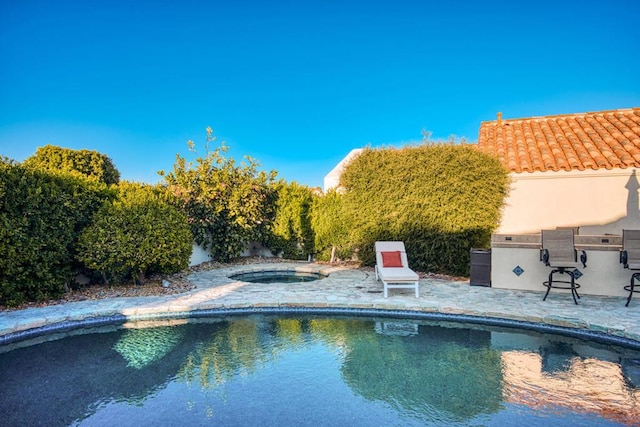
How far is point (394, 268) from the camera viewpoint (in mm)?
9914

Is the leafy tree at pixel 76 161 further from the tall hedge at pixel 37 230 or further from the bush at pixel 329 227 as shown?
the bush at pixel 329 227

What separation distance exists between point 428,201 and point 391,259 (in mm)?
2929

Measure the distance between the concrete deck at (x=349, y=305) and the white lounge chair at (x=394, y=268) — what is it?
30 cm

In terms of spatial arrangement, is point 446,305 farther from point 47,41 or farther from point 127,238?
point 47,41

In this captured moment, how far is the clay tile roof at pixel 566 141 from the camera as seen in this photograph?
11828 mm

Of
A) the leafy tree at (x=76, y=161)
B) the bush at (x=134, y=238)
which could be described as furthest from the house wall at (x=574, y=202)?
the leafy tree at (x=76, y=161)

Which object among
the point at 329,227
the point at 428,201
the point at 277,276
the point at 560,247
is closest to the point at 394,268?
the point at 428,201

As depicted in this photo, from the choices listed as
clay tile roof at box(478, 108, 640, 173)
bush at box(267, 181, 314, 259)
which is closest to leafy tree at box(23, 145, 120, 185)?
bush at box(267, 181, 314, 259)

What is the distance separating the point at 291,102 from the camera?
20719 millimetres

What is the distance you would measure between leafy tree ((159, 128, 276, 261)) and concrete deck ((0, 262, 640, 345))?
417 centimetres

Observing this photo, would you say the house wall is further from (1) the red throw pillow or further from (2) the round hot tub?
(2) the round hot tub

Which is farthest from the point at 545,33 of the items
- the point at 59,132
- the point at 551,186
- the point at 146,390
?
the point at 59,132

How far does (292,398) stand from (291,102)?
1840 centimetres

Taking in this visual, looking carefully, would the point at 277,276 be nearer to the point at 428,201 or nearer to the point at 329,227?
the point at 329,227
